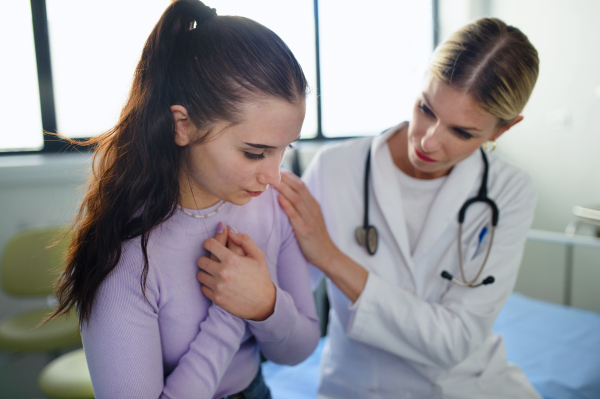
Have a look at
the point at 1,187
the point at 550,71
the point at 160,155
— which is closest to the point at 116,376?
the point at 160,155

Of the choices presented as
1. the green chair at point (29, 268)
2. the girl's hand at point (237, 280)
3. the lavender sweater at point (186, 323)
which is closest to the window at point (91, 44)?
the green chair at point (29, 268)

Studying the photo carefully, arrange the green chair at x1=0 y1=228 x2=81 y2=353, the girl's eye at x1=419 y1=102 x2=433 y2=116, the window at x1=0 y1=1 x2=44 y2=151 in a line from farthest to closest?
→ the window at x1=0 y1=1 x2=44 y2=151 → the green chair at x1=0 y1=228 x2=81 y2=353 → the girl's eye at x1=419 y1=102 x2=433 y2=116

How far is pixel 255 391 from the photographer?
38.6 inches

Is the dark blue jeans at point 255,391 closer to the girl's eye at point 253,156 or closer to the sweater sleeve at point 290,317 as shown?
the sweater sleeve at point 290,317

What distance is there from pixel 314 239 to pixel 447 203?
0.47 meters

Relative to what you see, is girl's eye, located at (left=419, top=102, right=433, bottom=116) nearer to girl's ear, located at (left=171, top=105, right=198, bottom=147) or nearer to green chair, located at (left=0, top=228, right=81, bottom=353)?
girl's ear, located at (left=171, top=105, right=198, bottom=147)

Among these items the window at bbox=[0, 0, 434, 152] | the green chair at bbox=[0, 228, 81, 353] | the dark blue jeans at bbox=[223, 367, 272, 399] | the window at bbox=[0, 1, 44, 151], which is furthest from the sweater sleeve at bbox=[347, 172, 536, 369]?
the window at bbox=[0, 1, 44, 151]

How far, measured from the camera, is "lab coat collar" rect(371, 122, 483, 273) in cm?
124

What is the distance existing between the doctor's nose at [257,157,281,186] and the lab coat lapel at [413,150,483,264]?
62cm

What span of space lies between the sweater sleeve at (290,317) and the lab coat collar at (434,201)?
1.18ft

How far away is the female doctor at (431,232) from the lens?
1.07 metres

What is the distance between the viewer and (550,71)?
3156 millimetres

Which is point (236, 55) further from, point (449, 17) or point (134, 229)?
point (449, 17)

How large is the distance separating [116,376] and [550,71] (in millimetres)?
3548
